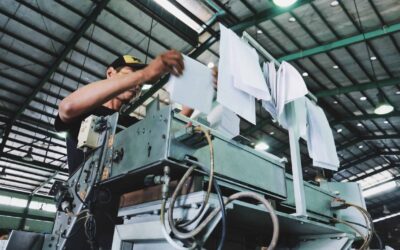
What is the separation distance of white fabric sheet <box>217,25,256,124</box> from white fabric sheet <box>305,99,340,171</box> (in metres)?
0.67

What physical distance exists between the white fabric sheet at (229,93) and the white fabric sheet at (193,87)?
52 millimetres

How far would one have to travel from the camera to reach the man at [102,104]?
1.20 meters

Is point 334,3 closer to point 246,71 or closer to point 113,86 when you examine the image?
point 246,71

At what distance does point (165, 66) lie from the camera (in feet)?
3.95

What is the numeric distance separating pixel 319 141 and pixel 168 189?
129 centimetres

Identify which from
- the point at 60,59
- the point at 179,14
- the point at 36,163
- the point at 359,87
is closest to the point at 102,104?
the point at 179,14

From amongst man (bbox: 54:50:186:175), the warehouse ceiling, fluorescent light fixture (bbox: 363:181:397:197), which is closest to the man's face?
man (bbox: 54:50:186:175)

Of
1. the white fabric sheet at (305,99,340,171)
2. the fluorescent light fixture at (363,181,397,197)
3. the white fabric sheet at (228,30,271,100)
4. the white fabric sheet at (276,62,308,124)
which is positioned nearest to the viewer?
the white fabric sheet at (228,30,271,100)

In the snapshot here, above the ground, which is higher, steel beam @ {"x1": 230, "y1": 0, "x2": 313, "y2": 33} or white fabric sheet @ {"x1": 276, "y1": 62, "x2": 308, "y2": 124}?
steel beam @ {"x1": 230, "y1": 0, "x2": 313, "y2": 33}

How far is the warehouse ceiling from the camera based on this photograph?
20.6 ft

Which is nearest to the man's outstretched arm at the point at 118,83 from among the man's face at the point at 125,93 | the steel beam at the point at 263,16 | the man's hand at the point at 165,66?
the man's hand at the point at 165,66

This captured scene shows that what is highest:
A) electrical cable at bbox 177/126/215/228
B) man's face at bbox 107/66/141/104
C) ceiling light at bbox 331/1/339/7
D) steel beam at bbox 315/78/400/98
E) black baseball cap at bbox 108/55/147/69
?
ceiling light at bbox 331/1/339/7

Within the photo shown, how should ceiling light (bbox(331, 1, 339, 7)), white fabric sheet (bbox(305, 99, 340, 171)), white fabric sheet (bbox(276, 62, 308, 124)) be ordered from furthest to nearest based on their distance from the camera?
ceiling light (bbox(331, 1, 339, 7))
white fabric sheet (bbox(305, 99, 340, 171))
white fabric sheet (bbox(276, 62, 308, 124))

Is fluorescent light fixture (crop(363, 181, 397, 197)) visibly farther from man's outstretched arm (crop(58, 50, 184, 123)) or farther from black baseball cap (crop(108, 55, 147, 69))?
man's outstretched arm (crop(58, 50, 184, 123))
